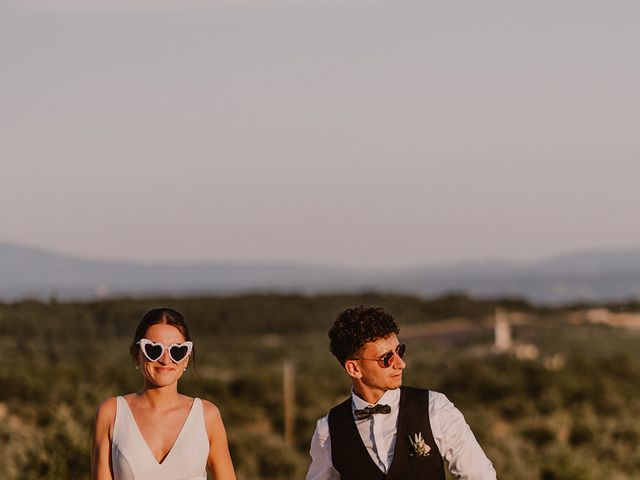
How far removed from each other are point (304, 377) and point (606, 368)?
8.83m

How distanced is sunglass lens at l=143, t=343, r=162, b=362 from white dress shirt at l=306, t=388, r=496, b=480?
0.71m

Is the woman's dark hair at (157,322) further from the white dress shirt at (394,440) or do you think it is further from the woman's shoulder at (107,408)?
the white dress shirt at (394,440)

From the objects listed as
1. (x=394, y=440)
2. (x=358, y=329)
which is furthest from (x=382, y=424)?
(x=358, y=329)

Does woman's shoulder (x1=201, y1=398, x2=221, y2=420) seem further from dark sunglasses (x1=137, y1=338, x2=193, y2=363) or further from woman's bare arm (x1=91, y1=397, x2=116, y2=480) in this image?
woman's bare arm (x1=91, y1=397, x2=116, y2=480)

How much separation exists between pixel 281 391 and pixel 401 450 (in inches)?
1215

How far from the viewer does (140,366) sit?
5.23 m

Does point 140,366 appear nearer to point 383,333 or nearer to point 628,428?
point 383,333

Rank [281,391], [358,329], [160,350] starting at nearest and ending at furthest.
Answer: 1. [160,350]
2. [358,329]
3. [281,391]

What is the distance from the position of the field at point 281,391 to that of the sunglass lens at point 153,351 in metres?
0.44

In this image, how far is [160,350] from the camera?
203 inches

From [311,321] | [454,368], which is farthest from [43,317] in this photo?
[311,321]

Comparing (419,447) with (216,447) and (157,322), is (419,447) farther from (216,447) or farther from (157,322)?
(157,322)

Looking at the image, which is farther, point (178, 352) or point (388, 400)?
point (388, 400)

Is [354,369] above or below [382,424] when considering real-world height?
above
